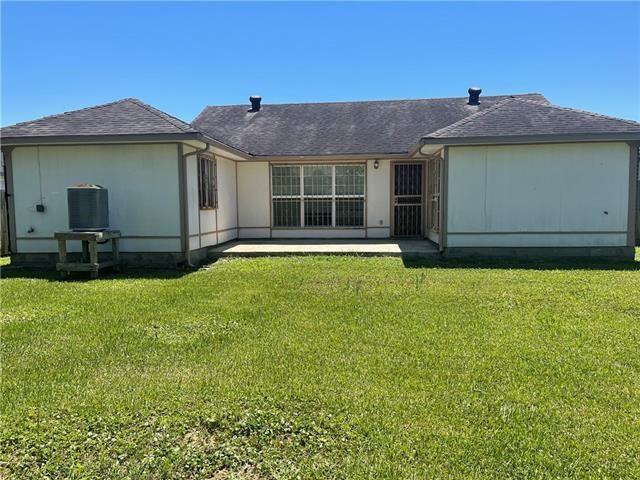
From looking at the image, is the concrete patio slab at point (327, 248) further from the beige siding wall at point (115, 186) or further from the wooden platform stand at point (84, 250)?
the wooden platform stand at point (84, 250)

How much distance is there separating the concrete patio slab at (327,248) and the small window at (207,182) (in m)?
1.17

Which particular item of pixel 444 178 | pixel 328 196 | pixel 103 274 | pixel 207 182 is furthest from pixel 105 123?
pixel 444 178

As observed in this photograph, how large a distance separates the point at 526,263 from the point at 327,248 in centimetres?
454

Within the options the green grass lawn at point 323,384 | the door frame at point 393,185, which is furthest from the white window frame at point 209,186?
the door frame at point 393,185

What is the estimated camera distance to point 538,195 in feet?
31.0

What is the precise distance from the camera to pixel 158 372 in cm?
359

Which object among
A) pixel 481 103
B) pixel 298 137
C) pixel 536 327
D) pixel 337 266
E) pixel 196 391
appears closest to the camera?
pixel 196 391

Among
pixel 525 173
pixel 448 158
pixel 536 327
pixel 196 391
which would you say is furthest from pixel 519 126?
pixel 196 391

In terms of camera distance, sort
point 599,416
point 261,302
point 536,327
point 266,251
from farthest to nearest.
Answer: point 266,251 → point 261,302 → point 536,327 → point 599,416

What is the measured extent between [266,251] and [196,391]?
7.14 metres

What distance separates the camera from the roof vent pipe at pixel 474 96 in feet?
51.3

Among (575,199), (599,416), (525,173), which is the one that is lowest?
(599,416)

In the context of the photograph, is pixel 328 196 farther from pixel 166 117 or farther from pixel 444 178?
pixel 166 117

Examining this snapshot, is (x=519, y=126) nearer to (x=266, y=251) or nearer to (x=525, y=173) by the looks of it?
(x=525, y=173)
